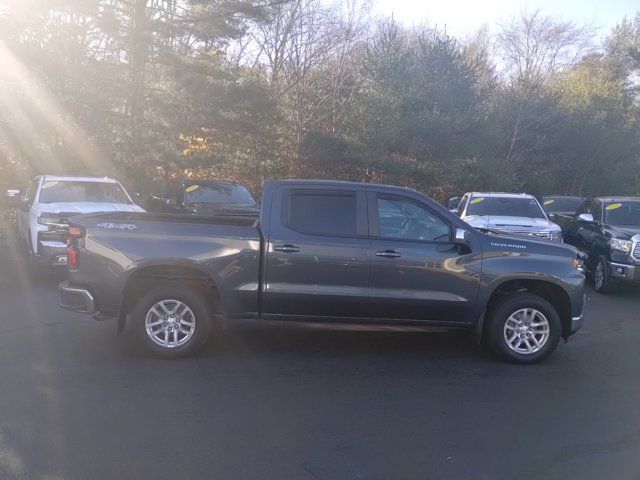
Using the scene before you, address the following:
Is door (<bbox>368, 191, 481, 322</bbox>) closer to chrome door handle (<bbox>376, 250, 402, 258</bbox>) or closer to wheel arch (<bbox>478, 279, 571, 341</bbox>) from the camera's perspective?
chrome door handle (<bbox>376, 250, 402, 258</bbox>)

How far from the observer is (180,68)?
68.2 ft

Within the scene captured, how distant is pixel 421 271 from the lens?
690 cm

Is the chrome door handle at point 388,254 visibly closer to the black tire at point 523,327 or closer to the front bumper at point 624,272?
the black tire at point 523,327

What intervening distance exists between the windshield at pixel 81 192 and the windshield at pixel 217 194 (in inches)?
110

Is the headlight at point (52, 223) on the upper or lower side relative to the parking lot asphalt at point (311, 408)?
upper

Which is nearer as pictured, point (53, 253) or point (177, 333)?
point (177, 333)

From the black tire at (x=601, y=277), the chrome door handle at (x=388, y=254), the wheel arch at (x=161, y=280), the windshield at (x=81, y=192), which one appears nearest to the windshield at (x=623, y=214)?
the black tire at (x=601, y=277)

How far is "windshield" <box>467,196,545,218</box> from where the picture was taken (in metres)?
13.9

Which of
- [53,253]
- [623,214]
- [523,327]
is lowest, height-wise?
[523,327]

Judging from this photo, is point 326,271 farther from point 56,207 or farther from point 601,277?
point 601,277

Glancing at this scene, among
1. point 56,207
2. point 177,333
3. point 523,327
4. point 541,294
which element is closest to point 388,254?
point 523,327

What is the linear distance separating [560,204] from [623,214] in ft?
28.8

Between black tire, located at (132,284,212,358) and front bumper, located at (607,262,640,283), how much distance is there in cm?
752

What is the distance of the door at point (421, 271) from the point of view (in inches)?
271
